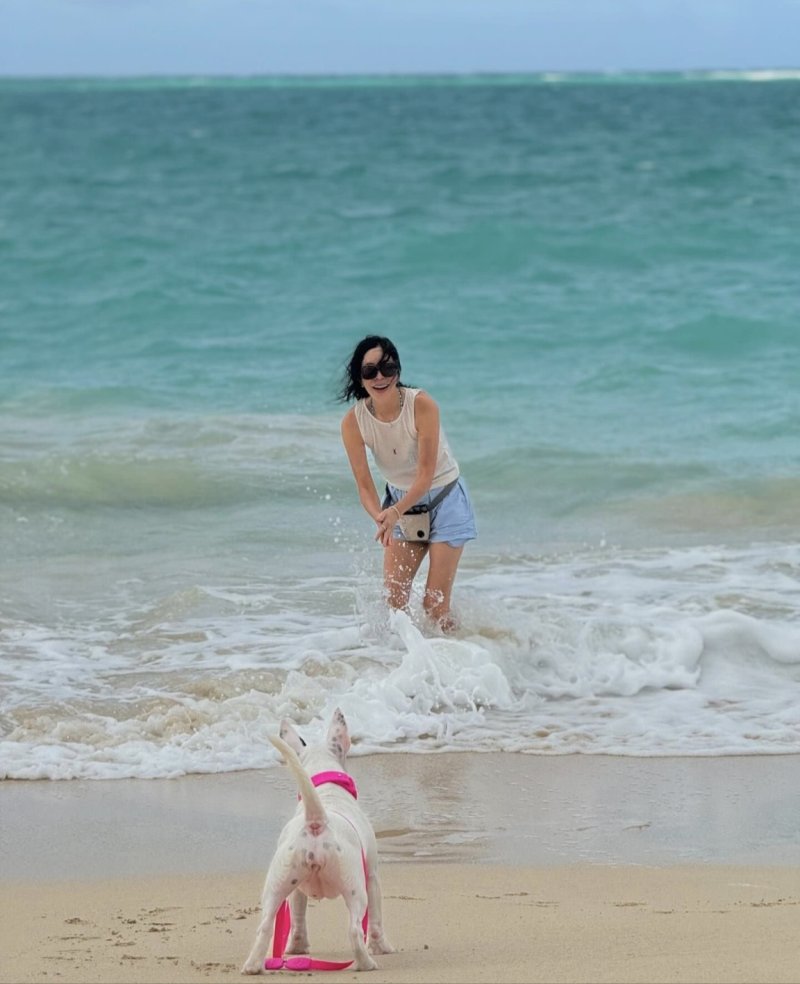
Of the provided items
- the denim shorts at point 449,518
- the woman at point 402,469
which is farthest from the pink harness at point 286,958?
the denim shorts at point 449,518

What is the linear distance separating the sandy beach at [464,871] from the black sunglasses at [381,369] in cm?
163

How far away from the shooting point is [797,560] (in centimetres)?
911

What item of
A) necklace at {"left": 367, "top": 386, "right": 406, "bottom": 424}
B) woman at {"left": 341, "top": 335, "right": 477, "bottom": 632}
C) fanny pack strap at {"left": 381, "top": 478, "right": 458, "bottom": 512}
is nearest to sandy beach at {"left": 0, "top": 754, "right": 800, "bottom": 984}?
woman at {"left": 341, "top": 335, "right": 477, "bottom": 632}

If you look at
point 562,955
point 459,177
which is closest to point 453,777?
point 562,955

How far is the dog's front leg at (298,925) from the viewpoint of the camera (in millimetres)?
3633

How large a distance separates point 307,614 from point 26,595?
5.71ft

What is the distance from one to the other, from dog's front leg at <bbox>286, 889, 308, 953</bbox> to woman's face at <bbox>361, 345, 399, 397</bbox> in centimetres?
301

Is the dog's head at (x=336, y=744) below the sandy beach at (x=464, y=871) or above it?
above

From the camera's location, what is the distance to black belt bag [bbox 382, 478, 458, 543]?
6895 mm

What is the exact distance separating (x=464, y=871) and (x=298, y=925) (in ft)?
3.78

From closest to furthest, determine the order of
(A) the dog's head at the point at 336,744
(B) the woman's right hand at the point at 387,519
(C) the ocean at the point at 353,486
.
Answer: (A) the dog's head at the point at 336,744
(B) the woman's right hand at the point at 387,519
(C) the ocean at the point at 353,486

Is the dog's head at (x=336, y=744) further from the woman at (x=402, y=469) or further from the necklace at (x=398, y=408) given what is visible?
the necklace at (x=398, y=408)

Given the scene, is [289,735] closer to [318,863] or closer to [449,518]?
[318,863]

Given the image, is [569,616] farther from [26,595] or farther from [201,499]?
[201,499]
